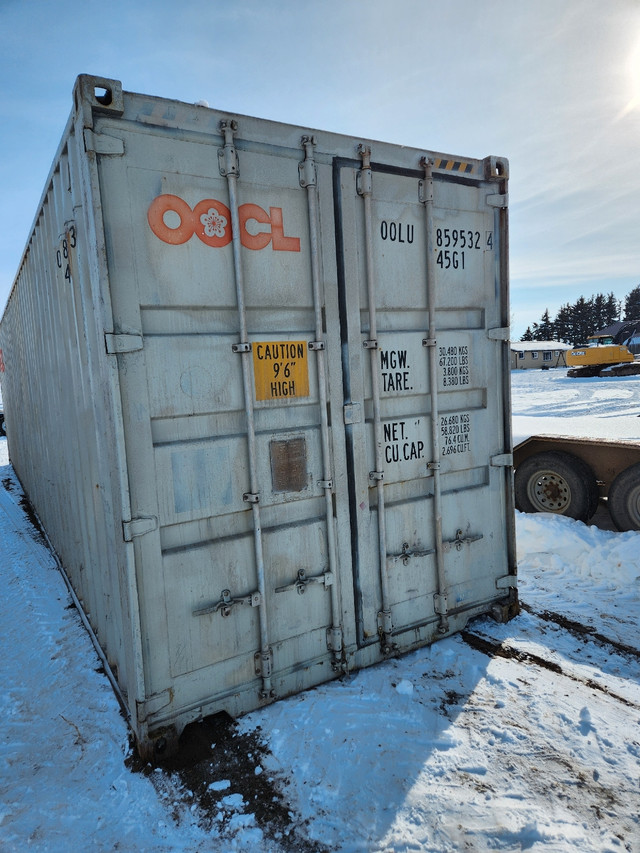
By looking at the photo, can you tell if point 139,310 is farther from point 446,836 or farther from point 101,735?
point 446,836

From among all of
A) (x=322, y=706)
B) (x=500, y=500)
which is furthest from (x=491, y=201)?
(x=322, y=706)

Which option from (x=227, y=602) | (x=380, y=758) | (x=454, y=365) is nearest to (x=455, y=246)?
(x=454, y=365)

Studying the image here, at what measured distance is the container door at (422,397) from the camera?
3.59 metres

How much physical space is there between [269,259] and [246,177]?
51cm

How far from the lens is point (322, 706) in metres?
3.34

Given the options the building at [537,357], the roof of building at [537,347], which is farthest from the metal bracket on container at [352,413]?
the roof of building at [537,347]

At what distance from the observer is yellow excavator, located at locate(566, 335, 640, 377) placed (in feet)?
94.7

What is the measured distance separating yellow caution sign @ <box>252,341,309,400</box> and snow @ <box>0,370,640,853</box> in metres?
2.10

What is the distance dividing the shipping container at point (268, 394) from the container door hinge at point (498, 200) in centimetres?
2

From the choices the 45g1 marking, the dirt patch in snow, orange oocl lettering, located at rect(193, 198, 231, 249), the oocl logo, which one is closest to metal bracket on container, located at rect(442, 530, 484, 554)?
the dirt patch in snow

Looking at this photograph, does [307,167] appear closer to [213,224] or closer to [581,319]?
[213,224]

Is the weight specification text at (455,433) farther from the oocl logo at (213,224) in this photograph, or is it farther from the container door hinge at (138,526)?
the container door hinge at (138,526)

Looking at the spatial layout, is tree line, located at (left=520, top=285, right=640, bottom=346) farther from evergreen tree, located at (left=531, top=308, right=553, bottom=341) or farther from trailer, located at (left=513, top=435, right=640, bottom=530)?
trailer, located at (left=513, top=435, right=640, bottom=530)

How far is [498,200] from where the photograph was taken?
417 cm
